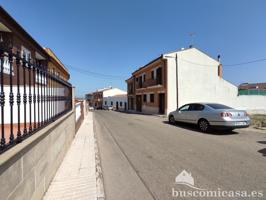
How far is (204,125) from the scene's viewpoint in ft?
29.9

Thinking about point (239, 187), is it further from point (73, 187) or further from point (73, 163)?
point (73, 163)

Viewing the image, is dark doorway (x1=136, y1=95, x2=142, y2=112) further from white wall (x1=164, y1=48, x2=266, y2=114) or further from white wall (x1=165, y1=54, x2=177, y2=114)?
white wall (x1=164, y1=48, x2=266, y2=114)

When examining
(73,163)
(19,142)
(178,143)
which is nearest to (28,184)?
(19,142)


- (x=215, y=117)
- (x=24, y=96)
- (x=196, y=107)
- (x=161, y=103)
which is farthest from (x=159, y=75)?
(x=24, y=96)

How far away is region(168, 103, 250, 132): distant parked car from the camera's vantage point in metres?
8.17

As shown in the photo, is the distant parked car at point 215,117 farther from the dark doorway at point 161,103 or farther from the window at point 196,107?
the dark doorway at point 161,103

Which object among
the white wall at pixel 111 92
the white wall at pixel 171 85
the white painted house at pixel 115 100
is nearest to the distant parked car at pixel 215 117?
the white wall at pixel 171 85

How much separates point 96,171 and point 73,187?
0.85 meters

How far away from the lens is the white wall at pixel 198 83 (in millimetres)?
20500

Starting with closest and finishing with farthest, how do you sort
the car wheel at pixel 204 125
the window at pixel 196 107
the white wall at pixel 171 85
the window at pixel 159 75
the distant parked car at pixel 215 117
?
the distant parked car at pixel 215 117, the car wheel at pixel 204 125, the window at pixel 196 107, the white wall at pixel 171 85, the window at pixel 159 75

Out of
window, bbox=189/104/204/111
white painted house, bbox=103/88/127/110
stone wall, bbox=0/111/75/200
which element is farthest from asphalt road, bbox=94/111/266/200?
white painted house, bbox=103/88/127/110

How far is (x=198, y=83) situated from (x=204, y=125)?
13.3 m

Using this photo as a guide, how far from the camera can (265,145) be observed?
6207 millimetres

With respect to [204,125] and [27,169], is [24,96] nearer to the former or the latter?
[27,169]
